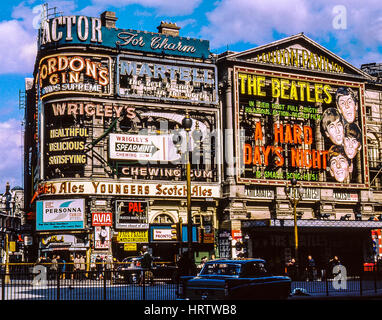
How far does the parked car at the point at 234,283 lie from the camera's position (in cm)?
2378

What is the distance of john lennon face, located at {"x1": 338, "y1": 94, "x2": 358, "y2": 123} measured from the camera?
6166 cm

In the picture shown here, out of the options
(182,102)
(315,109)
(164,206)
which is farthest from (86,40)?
(315,109)

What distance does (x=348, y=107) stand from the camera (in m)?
62.1

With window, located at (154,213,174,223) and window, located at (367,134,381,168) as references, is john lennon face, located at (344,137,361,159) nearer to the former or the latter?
window, located at (367,134,381,168)

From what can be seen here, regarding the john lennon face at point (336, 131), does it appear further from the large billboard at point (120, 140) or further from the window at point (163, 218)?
the window at point (163, 218)

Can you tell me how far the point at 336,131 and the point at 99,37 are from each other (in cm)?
2330

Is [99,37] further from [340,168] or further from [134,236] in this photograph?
[340,168]

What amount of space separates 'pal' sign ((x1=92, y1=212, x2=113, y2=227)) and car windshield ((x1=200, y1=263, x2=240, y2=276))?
994 inches

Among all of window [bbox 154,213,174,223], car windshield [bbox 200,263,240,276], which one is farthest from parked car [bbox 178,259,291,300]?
window [bbox 154,213,174,223]

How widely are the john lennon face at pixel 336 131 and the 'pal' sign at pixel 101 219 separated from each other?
22.1 m

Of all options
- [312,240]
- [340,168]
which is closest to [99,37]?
[340,168]

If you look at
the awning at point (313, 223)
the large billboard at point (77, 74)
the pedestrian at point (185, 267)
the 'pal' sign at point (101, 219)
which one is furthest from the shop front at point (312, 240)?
the pedestrian at point (185, 267)
